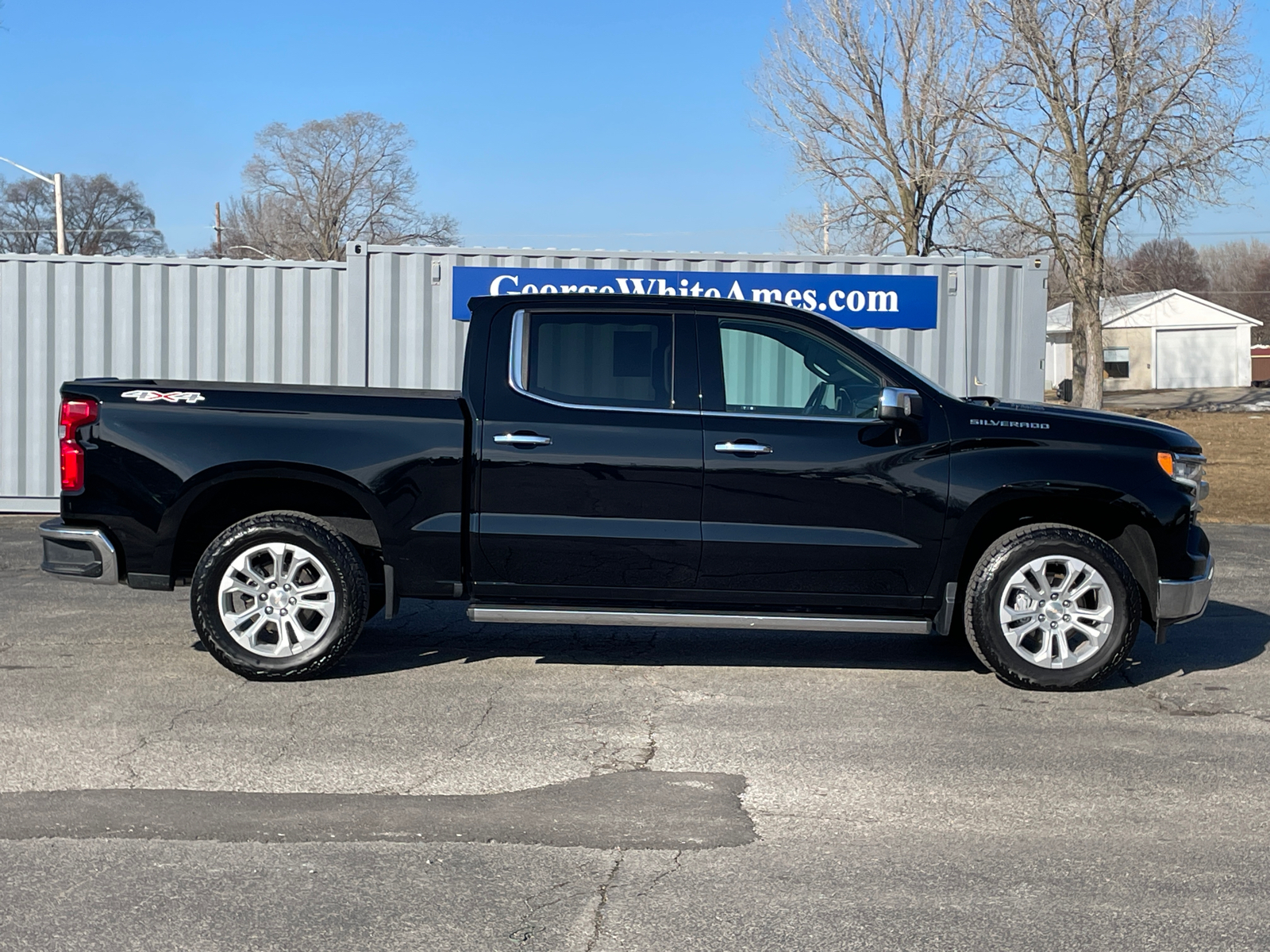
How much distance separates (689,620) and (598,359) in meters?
1.38

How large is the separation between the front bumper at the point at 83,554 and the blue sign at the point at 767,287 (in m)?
6.78

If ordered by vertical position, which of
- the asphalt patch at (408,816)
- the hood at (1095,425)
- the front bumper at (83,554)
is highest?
the hood at (1095,425)

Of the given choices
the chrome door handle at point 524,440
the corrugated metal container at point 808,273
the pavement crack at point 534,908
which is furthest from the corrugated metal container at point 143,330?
the pavement crack at point 534,908

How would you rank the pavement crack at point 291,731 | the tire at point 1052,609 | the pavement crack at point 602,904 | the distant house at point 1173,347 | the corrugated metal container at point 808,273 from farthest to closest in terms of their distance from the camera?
the distant house at point 1173,347, the corrugated metal container at point 808,273, the tire at point 1052,609, the pavement crack at point 291,731, the pavement crack at point 602,904

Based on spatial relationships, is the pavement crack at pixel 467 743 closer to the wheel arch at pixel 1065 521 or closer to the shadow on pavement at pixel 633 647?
the shadow on pavement at pixel 633 647

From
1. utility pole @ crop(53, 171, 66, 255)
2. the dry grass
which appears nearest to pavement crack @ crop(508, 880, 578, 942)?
the dry grass

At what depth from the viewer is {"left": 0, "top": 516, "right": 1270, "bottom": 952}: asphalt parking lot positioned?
3.65 m

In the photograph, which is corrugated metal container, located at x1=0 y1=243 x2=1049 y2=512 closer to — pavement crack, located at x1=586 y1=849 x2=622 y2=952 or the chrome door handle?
the chrome door handle

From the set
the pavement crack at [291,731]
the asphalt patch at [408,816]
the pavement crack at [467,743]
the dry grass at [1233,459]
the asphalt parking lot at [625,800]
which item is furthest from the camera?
the dry grass at [1233,459]

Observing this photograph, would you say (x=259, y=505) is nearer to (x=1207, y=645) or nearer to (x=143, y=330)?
(x=1207, y=645)

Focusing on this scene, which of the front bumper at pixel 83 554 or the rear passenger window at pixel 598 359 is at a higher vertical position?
the rear passenger window at pixel 598 359

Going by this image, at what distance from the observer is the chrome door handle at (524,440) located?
21.0 ft

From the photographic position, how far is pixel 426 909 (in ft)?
12.1

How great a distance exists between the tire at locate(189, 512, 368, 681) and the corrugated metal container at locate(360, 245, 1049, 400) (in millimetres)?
6697
